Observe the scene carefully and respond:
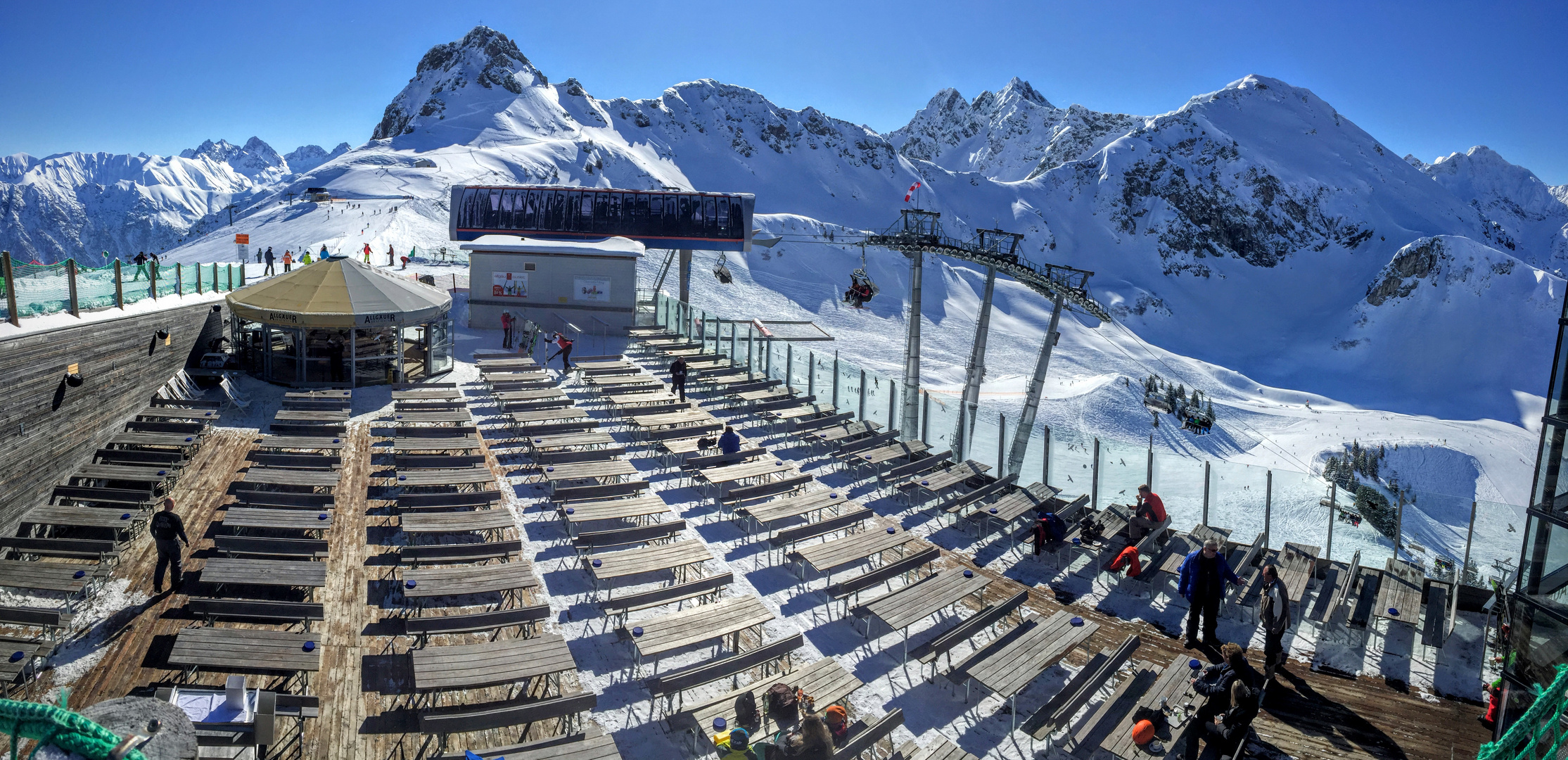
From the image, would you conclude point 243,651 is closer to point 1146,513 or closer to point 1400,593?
point 1146,513

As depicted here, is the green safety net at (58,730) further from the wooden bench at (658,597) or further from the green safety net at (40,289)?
the green safety net at (40,289)

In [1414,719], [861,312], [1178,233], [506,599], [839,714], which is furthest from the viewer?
[1178,233]

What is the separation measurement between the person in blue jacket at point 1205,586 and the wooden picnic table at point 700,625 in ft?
15.8

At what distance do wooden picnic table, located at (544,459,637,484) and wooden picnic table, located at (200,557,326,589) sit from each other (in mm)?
3956

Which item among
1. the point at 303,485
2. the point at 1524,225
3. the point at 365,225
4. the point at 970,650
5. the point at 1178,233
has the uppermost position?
the point at 1524,225

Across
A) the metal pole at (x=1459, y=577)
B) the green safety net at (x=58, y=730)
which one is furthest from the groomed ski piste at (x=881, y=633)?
the green safety net at (x=58, y=730)

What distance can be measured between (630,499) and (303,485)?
5.02 meters

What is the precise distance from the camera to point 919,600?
9523 mm

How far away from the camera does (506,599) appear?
32.8 feet

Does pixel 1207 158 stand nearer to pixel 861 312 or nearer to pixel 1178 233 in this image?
pixel 1178 233

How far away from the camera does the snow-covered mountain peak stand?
121188 mm

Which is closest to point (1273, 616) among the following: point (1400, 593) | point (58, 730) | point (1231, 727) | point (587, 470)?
point (1231, 727)

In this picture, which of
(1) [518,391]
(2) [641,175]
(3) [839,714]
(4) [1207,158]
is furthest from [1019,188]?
(3) [839,714]

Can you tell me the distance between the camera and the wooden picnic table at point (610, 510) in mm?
11586
